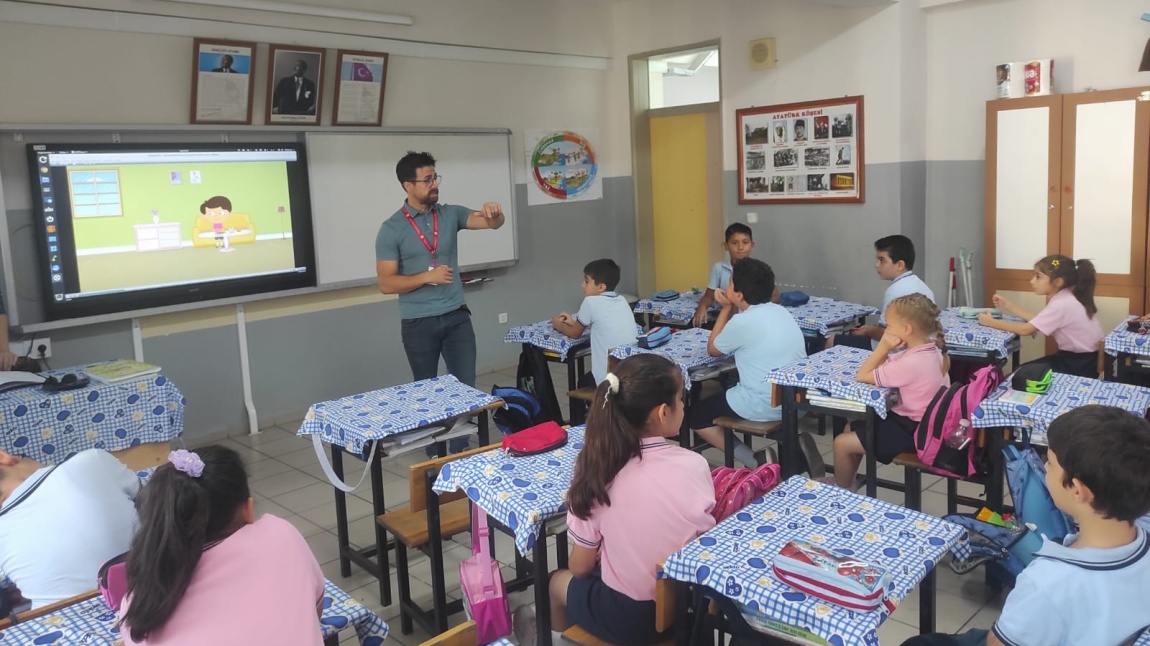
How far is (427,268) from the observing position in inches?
167

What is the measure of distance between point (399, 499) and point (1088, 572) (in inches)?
125

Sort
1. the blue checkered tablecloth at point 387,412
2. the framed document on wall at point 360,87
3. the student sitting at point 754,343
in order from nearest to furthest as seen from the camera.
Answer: the blue checkered tablecloth at point 387,412 → the student sitting at point 754,343 → the framed document on wall at point 360,87

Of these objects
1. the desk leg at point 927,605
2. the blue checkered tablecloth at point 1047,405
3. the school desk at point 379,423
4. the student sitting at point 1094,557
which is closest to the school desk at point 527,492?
the school desk at point 379,423

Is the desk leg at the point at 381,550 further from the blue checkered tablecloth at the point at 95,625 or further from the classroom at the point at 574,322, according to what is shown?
the blue checkered tablecloth at the point at 95,625

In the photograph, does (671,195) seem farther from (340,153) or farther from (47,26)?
(47,26)

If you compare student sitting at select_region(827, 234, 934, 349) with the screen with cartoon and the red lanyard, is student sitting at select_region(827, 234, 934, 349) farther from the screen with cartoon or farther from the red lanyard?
the screen with cartoon

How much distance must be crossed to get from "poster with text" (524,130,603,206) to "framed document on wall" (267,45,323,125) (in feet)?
5.99

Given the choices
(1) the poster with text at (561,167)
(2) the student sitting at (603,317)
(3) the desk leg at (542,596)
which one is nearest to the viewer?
(3) the desk leg at (542,596)

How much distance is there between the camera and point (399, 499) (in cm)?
419

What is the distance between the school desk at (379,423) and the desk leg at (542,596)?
83cm

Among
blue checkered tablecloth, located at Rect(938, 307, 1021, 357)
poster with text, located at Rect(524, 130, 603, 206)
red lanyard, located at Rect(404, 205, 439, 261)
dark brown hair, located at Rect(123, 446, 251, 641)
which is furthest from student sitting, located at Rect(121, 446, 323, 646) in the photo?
poster with text, located at Rect(524, 130, 603, 206)

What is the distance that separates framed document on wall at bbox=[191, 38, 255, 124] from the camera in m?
4.97

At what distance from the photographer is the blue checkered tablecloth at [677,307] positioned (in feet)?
17.3

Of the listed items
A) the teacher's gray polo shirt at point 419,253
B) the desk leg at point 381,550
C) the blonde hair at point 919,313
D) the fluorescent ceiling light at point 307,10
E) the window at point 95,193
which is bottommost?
the desk leg at point 381,550
